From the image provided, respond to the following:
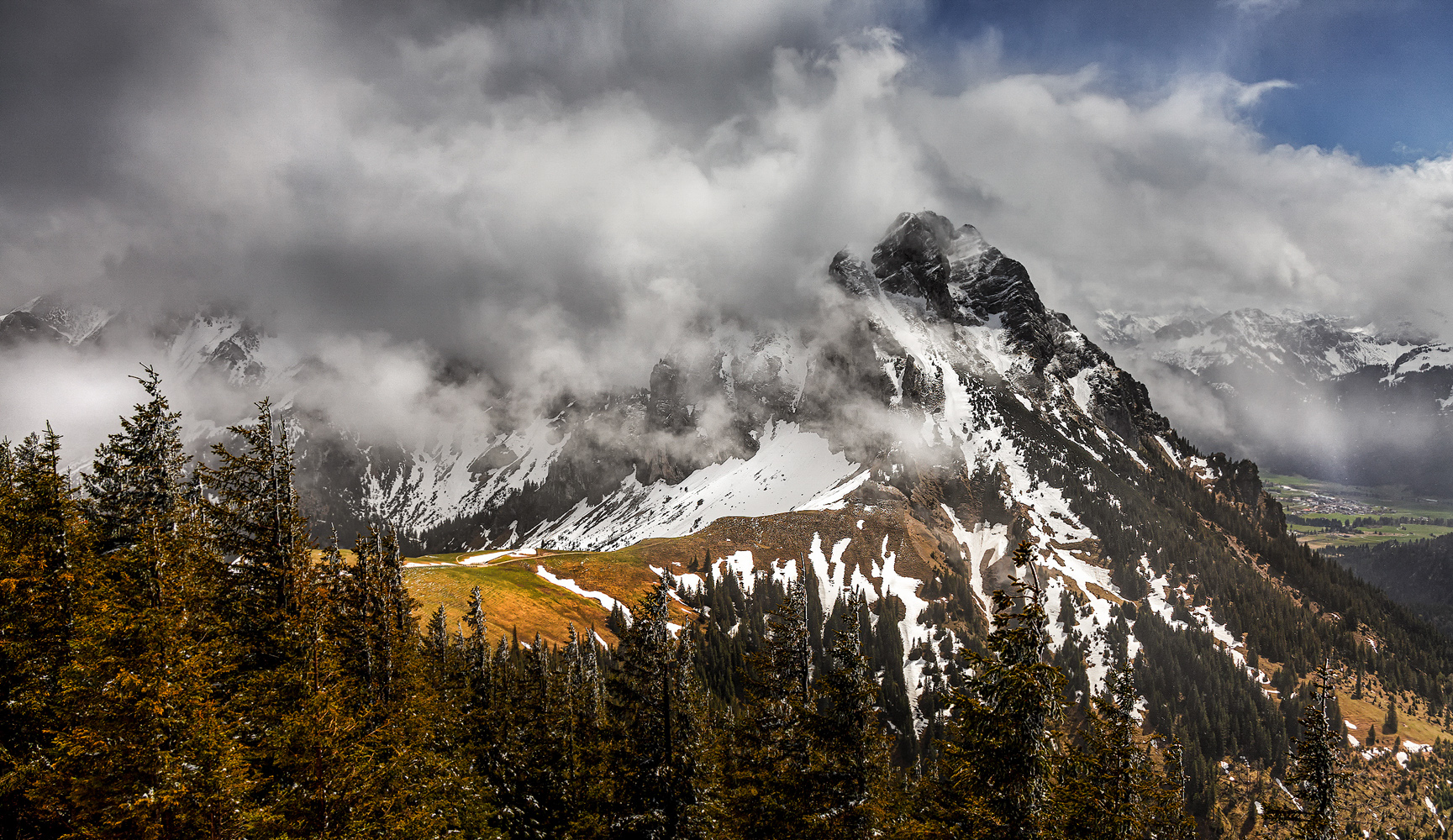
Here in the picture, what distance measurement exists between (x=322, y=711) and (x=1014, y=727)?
69.3 feet

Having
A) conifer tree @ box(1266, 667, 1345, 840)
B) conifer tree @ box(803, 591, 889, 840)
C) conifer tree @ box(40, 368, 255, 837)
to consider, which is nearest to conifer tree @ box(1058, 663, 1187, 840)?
conifer tree @ box(1266, 667, 1345, 840)

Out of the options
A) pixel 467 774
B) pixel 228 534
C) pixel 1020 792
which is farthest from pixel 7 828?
pixel 1020 792

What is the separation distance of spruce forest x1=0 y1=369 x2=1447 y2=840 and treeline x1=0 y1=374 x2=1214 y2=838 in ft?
0.33

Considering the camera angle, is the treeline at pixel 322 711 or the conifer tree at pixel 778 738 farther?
the conifer tree at pixel 778 738

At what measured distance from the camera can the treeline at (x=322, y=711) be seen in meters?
17.2

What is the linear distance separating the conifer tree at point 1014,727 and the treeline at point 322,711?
0.08m

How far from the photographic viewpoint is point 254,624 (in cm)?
2502

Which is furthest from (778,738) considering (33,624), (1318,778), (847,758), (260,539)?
(33,624)

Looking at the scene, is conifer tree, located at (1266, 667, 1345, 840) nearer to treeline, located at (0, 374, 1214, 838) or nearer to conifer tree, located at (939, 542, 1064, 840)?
treeline, located at (0, 374, 1214, 838)

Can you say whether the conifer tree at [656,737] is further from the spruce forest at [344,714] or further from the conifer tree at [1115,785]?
the conifer tree at [1115,785]

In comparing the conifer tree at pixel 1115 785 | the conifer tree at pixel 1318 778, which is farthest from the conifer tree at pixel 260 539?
the conifer tree at pixel 1318 778

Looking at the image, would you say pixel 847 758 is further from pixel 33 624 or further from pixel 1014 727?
pixel 33 624

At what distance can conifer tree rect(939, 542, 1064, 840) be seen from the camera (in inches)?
734

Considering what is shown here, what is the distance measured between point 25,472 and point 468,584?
125m
